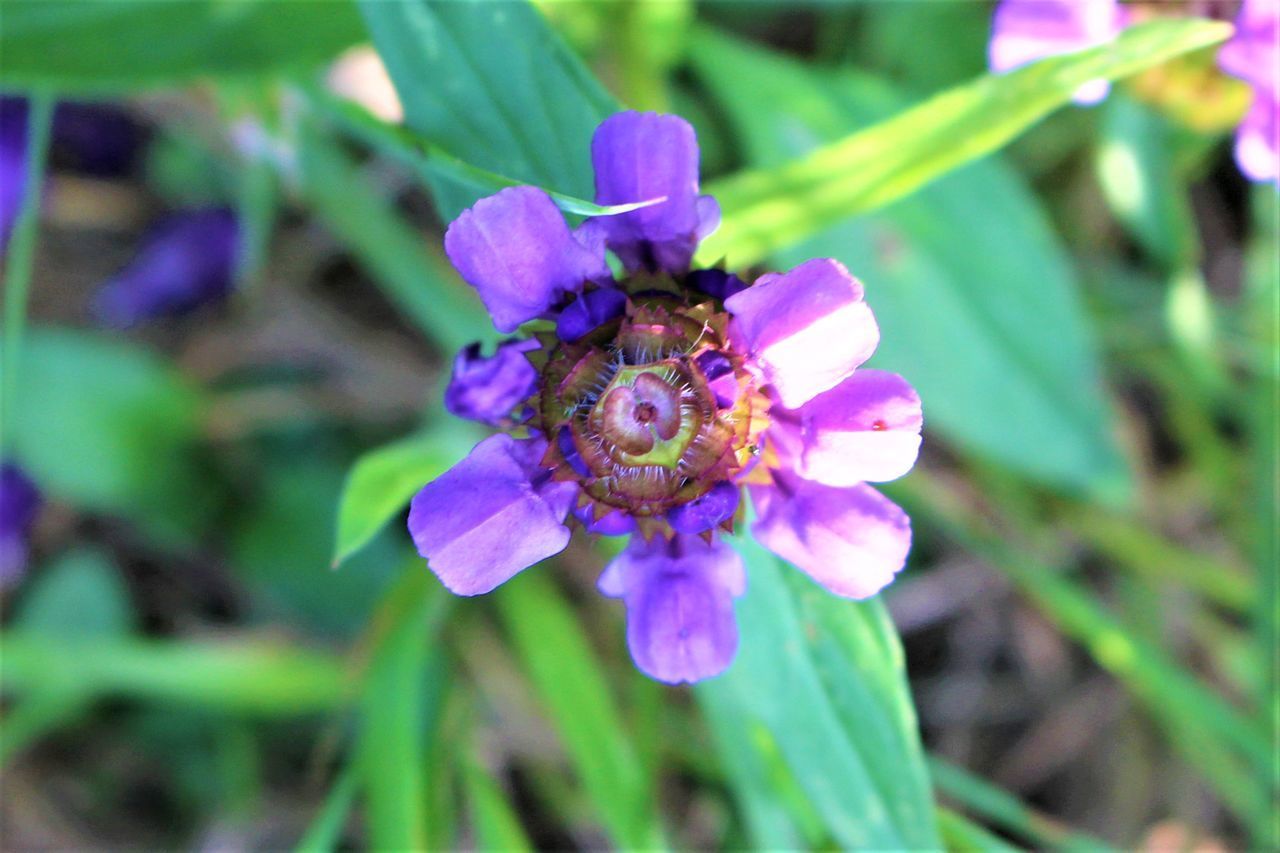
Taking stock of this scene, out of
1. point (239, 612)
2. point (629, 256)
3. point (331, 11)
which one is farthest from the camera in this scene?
point (239, 612)

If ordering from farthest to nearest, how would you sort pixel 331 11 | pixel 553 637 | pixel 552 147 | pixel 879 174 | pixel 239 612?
pixel 239 612, pixel 553 637, pixel 331 11, pixel 879 174, pixel 552 147

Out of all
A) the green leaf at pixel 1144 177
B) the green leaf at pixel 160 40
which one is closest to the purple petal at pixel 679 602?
the green leaf at pixel 160 40

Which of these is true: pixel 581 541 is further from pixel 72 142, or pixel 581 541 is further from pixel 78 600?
pixel 72 142

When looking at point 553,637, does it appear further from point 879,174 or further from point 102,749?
point 102,749

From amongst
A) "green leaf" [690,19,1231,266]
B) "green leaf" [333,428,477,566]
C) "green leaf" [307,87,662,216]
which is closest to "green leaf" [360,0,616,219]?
"green leaf" [307,87,662,216]

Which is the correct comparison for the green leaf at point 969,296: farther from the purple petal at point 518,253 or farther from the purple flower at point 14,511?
the purple flower at point 14,511

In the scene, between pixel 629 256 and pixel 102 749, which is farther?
pixel 102 749

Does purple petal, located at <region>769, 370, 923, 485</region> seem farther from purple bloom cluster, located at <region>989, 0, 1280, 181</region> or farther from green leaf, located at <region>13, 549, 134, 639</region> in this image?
green leaf, located at <region>13, 549, 134, 639</region>

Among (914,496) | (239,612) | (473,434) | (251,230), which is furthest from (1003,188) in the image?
(239,612)
